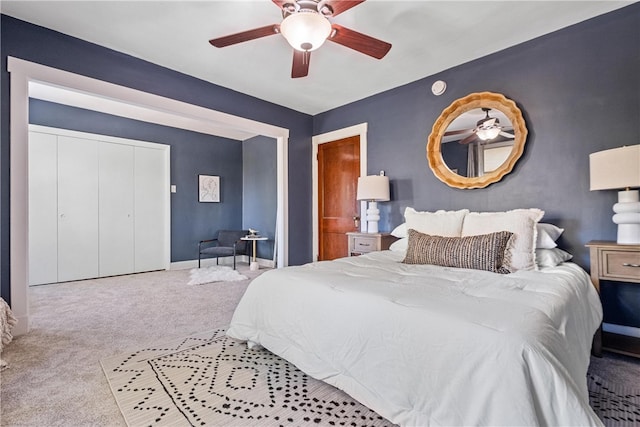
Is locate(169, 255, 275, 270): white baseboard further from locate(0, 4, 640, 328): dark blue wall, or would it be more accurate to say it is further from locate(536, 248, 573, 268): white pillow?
locate(536, 248, 573, 268): white pillow

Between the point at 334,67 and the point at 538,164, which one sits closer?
the point at 538,164

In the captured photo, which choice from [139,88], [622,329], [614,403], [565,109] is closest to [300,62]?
[139,88]

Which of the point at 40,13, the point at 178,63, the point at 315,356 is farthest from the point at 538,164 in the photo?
the point at 40,13

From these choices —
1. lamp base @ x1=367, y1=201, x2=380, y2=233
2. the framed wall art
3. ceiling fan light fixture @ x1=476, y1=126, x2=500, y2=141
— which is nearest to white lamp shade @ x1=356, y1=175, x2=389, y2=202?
lamp base @ x1=367, y1=201, x2=380, y2=233

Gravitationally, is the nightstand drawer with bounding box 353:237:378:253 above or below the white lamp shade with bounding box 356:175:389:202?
below

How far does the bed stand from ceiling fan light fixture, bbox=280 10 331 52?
1.52 meters

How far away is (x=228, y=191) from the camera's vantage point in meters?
6.35

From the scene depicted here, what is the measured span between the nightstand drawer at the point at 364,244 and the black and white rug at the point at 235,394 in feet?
5.88

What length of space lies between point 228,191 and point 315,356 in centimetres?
518

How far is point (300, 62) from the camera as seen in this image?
8.08 ft

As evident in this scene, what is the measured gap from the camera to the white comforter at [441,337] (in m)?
1.03

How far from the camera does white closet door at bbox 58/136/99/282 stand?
4445 mm

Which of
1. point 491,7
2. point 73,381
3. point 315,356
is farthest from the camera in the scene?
point 491,7

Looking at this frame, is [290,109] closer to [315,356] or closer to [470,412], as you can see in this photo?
[315,356]
